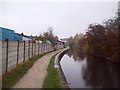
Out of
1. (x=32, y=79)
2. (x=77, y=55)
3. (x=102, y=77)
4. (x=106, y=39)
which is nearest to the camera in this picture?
(x=32, y=79)

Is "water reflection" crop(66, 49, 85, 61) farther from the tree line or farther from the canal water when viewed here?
the canal water

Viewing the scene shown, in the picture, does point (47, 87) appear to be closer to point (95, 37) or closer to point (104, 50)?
point (104, 50)

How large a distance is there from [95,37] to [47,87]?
41.9 m

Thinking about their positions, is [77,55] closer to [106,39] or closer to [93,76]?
[106,39]

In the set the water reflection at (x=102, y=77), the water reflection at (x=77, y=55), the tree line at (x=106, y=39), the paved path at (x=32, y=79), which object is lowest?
the water reflection at (x=102, y=77)

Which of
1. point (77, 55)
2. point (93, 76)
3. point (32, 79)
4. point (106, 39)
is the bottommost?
point (93, 76)

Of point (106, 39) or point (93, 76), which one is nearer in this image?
point (93, 76)

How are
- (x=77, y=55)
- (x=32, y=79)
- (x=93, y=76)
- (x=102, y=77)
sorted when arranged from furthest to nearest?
(x=77, y=55) < (x=93, y=76) < (x=102, y=77) < (x=32, y=79)

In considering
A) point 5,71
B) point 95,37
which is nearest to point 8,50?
point 5,71

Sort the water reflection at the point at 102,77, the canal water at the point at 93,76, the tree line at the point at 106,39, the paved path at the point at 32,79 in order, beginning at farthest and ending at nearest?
the tree line at the point at 106,39 < the water reflection at the point at 102,77 < the canal water at the point at 93,76 < the paved path at the point at 32,79

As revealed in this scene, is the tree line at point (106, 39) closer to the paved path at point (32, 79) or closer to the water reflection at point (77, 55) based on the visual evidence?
the water reflection at point (77, 55)

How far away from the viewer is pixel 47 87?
1171 centimetres

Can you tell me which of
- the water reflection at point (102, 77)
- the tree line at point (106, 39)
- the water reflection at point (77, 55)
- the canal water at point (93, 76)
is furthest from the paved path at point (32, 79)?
the water reflection at point (77, 55)

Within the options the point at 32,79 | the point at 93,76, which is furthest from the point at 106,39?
the point at 32,79
